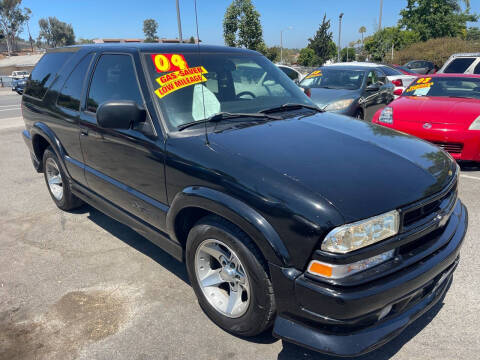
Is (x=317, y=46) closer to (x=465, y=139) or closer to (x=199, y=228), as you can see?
(x=465, y=139)

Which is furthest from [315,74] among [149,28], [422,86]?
[149,28]

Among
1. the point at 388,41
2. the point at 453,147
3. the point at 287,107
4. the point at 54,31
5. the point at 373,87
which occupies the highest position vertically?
the point at 54,31

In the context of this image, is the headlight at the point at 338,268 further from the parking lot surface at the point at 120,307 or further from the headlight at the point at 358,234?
the parking lot surface at the point at 120,307

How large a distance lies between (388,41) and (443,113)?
1622 inches

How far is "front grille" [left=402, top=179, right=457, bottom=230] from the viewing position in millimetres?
2115

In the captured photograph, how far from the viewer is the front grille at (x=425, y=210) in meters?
2.12

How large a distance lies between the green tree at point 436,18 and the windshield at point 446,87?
1498 inches

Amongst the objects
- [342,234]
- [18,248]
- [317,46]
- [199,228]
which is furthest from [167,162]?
[317,46]

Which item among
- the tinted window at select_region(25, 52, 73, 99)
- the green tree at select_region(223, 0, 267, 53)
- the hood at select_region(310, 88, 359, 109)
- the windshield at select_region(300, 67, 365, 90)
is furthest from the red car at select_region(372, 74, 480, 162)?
the green tree at select_region(223, 0, 267, 53)

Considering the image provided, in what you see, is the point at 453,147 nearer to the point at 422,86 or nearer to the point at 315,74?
the point at 422,86

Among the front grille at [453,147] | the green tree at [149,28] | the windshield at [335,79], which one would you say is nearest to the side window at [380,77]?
the windshield at [335,79]

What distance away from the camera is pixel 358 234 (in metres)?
1.94

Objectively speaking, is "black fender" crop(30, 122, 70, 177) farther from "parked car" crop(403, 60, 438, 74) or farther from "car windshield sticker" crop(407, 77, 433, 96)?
"parked car" crop(403, 60, 438, 74)

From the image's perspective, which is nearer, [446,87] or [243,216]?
[243,216]
